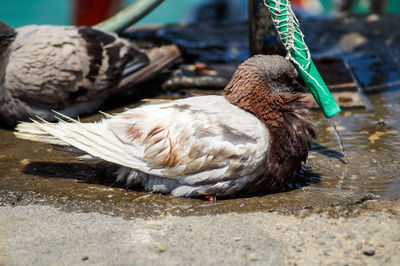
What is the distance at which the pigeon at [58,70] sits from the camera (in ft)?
16.8

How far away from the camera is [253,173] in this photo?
11.5 feet

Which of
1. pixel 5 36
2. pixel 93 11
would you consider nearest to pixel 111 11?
pixel 93 11

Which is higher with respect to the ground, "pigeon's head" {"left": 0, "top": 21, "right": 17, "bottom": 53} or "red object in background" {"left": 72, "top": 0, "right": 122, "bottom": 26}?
"pigeon's head" {"left": 0, "top": 21, "right": 17, "bottom": 53}

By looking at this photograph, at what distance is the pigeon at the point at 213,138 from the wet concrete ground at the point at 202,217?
135 millimetres

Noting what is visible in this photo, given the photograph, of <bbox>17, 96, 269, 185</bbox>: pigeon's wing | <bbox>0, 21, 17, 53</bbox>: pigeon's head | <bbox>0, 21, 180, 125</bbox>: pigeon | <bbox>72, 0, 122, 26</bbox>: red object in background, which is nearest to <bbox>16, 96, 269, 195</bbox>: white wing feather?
<bbox>17, 96, 269, 185</bbox>: pigeon's wing

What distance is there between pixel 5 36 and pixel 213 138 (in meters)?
2.94

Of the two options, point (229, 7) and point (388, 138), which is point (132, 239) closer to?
point (388, 138)

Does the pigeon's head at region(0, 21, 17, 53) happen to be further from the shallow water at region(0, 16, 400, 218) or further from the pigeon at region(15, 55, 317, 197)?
the pigeon at region(15, 55, 317, 197)

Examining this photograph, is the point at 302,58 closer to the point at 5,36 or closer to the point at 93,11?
the point at 5,36

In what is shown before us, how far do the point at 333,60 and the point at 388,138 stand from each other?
2.24m

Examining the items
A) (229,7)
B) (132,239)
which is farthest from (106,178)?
(229,7)

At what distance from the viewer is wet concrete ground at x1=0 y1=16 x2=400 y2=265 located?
2861mm

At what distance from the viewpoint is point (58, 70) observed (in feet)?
16.9

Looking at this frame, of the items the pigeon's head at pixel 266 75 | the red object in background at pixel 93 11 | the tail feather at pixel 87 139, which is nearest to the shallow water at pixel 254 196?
the tail feather at pixel 87 139
